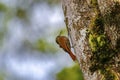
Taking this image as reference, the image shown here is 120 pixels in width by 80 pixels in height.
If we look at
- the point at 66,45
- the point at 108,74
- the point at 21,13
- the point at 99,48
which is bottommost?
the point at 108,74

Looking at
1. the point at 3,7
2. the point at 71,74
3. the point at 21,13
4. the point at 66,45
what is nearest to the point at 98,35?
the point at 66,45

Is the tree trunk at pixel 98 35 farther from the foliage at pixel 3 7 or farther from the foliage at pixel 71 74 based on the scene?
the foliage at pixel 3 7

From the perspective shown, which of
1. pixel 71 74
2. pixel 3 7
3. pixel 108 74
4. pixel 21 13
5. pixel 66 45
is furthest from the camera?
pixel 3 7

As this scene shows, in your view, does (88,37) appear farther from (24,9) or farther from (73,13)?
(24,9)

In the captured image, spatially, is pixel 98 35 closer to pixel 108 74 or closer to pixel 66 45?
pixel 108 74

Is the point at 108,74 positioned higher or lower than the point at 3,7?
lower

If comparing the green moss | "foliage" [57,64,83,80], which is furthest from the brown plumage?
"foliage" [57,64,83,80]

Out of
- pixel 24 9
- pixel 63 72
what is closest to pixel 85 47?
pixel 63 72

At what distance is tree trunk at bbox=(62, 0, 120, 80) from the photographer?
190 centimetres

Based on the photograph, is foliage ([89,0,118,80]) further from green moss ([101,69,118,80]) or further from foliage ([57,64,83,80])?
foliage ([57,64,83,80])

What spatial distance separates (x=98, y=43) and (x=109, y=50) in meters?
0.07

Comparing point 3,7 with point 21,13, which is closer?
point 21,13

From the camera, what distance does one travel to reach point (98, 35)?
1984 millimetres

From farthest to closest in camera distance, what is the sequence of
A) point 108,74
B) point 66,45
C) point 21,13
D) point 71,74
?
point 21,13 < point 71,74 < point 66,45 < point 108,74
